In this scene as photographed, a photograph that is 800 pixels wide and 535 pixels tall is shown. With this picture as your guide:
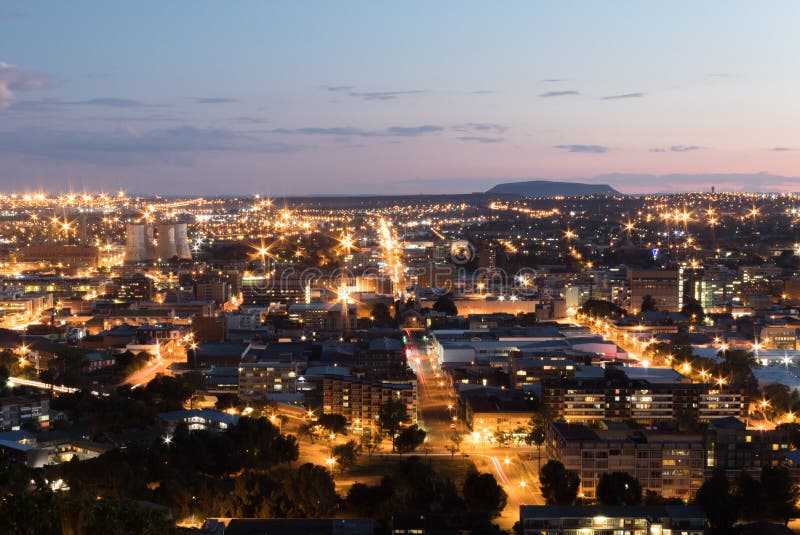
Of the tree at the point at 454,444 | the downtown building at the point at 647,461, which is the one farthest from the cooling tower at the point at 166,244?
the downtown building at the point at 647,461

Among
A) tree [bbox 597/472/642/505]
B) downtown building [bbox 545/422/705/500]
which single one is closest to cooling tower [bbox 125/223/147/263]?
downtown building [bbox 545/422/705/500]

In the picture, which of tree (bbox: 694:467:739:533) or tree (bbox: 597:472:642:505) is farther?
tree (bbox: 597:472:642:505)

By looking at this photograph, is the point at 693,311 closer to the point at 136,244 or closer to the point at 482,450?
the point at 482,450

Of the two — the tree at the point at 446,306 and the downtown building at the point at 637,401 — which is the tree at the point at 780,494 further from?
the tree at the point at 446,306

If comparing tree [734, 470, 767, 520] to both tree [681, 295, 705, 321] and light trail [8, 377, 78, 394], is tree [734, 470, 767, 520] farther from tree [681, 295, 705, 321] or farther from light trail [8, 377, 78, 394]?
tree [681, 295, 705, 321]

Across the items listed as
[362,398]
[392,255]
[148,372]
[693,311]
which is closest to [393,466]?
[362,398]
